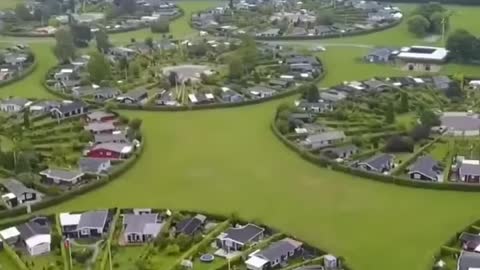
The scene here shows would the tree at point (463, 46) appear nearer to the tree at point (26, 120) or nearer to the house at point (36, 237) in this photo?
the tree at point (26, 120)

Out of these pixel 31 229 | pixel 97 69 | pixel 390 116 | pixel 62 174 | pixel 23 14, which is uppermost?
pixel 23 14

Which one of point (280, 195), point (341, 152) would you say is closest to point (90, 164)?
point (280, 195)

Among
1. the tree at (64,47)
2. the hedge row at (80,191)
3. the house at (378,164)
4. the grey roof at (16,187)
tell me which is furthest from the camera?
the tree at (64,47)

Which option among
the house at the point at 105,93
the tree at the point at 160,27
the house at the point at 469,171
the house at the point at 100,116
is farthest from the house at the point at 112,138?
the tree at the point at 160,27

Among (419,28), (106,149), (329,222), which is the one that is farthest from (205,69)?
(329,222)

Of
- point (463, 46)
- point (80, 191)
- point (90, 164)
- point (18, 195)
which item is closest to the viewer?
point (18, 195)

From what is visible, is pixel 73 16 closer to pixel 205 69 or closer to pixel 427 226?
pixel 205 69

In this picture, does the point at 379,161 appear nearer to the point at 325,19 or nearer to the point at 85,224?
the point at 85,224

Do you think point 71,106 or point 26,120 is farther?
point 71,106
